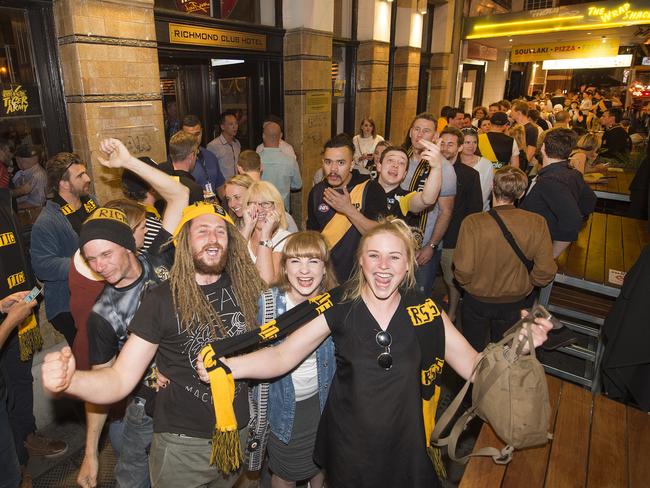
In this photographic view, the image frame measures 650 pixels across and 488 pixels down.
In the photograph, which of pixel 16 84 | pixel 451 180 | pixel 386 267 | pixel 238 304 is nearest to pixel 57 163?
pixel 16 84

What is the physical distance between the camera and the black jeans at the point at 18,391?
3127mm

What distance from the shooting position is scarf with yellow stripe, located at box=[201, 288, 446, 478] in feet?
6.21

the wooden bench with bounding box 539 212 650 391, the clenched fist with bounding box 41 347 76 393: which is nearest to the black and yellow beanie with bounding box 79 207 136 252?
the clenched fist with bounding box 41 347 76 393

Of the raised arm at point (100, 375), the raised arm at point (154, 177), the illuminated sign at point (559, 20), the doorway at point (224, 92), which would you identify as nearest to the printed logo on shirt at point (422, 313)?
the raised arm at point (100, 375)

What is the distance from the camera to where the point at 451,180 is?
4.18 meters

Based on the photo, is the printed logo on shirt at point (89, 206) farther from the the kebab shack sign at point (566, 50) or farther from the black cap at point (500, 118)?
the the kebab shack sign at point (566, 50)

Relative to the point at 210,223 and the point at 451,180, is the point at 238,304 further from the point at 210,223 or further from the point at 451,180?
the point at 451,180

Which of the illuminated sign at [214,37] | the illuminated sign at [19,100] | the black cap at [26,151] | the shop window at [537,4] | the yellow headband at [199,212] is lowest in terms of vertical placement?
the yellow headband at [199,212]

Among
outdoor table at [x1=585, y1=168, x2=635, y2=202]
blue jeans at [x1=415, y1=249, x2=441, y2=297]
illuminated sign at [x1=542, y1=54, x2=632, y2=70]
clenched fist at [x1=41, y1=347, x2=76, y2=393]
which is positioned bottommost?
blue jeans at [x1=415, y1=249, x2=441, y2=297]

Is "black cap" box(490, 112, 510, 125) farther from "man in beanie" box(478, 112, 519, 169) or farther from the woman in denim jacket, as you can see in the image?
the woman in denim jacket

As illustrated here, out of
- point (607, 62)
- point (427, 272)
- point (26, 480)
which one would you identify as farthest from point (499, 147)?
point (607, 62)

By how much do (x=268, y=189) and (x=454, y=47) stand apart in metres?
12.9

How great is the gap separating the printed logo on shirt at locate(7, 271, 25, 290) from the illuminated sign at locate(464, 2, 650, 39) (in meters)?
14.1

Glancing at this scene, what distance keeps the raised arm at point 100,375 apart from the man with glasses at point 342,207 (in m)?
1.77
